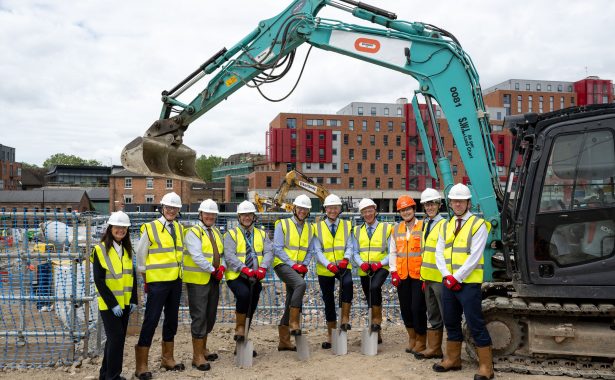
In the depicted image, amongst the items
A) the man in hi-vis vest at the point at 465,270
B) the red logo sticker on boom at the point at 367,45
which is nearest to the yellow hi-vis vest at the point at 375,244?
the man in hi-vis vest at the point at 465,270

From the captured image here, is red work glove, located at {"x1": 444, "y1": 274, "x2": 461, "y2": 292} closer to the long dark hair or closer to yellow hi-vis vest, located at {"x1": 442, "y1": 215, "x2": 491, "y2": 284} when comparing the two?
yellow hi-vis vest, located at {"x1": 442, "y1": 215, "x2": 491, "y2": 284}

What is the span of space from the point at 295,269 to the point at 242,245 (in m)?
0.79

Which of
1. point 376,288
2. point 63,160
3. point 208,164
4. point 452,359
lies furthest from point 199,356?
point 63,160

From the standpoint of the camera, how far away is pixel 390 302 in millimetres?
9773

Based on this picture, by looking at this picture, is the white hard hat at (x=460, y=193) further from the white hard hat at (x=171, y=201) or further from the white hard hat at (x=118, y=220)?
the white hard hat at (x=118, y=220)

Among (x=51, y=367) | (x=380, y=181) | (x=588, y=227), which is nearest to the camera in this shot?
(x=588, y=227)

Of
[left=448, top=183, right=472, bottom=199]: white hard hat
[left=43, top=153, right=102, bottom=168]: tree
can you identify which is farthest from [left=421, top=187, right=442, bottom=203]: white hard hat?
[left=43, top=153, right=102, bottom=168]: tree

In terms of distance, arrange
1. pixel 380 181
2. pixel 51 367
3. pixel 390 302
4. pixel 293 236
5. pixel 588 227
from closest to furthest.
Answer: pixel 588 227 → pixel 51 367 → pixel 293 236 → pixel 390 302 → pixel 380 181

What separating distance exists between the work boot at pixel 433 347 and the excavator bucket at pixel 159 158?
4.25 metres

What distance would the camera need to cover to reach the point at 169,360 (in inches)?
250

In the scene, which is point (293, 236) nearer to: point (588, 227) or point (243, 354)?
point (243, 354)

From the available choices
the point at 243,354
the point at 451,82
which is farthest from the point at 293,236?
the point at 451,82

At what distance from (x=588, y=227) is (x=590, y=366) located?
5.21ft

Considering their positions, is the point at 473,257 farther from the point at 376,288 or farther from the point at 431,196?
the point at 376,288
